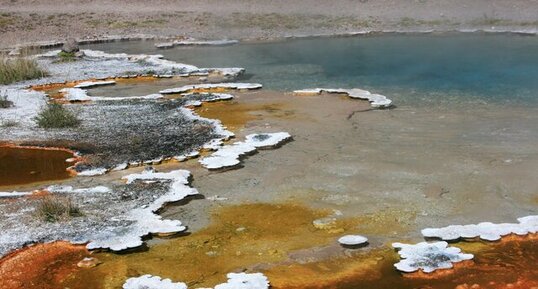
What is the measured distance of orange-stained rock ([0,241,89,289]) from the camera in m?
5.06

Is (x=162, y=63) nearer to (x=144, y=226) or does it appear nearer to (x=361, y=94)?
(x=361, y=94)

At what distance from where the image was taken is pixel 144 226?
5910mm

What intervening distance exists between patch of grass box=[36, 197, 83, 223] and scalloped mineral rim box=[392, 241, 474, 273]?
2927 millimetres

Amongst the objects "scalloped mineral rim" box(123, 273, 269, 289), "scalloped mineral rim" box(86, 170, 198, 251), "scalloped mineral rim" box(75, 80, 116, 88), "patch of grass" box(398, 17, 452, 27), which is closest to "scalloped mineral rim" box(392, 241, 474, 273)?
"scalloped mineral rim" box(123, 273, 269, 289)

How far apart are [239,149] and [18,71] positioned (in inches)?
314

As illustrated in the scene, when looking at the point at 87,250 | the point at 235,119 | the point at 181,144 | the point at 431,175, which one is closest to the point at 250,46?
the point at 235,119

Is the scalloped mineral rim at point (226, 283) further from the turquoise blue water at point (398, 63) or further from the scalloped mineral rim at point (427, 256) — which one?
the turquoise blue water at point (398, 63)

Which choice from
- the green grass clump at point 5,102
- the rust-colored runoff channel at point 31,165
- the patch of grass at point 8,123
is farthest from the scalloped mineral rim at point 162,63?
the rust-colored runoff channel at point 31,165

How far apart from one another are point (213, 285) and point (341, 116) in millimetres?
5351

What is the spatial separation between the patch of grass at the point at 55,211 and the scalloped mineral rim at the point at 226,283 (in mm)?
1421

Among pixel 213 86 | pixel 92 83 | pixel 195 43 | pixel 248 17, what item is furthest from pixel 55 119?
pixel 248 17

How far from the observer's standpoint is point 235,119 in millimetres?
9977

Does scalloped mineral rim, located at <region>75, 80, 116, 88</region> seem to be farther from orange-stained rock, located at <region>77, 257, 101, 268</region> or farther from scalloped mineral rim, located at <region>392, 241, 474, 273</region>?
scalloped mineral rim, located at <region>392, 241, 474, 273</region>

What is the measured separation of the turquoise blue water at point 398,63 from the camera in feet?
38.4
